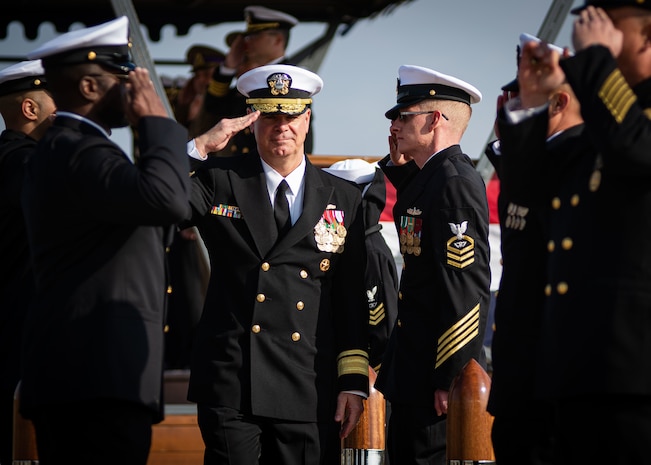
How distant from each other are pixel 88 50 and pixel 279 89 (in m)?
1.21

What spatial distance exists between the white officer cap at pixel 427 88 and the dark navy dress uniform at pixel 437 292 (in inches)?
18.4

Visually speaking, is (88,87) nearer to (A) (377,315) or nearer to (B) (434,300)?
(B) (434,300)

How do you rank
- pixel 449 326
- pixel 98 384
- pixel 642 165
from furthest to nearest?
pixel 449 326 < pixel 98 384 < pixel 642 165

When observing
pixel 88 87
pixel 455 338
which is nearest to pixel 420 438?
pixel 455 338

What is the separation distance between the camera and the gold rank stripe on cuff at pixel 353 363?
4.36 meters

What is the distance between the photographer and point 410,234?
187 inches

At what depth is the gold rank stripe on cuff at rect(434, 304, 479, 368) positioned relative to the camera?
452 centimetres

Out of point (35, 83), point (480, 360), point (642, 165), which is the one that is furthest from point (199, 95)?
point (642, 165)

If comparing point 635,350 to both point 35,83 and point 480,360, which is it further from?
point 35,83

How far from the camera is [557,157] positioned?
3279mm

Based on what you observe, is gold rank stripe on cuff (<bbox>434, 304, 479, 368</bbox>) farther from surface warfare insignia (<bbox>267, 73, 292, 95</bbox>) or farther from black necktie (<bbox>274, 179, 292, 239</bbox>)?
surface warfare insignia (<bbox>267, 73, 292, 95</bbox>)

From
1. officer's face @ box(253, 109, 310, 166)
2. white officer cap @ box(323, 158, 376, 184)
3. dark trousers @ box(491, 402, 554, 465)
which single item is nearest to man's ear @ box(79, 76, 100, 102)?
officer's face @ box(253, 109, 310, 166)

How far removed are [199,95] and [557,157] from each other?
5.54m

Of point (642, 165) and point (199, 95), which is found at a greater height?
point (642, 165)
